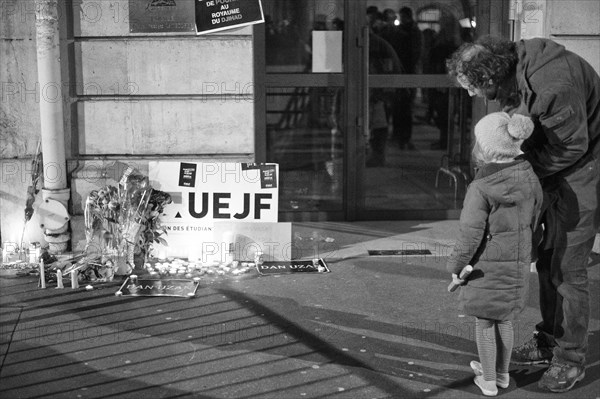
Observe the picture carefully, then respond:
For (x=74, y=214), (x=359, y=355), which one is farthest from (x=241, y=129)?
(x=359, y=355)

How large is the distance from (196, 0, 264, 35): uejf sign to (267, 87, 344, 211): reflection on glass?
1.13m

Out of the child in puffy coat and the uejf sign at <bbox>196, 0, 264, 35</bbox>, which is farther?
the uejf sign at <bbox>196, 0, 264, 35</bbox>

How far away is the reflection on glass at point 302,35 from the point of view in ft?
29.8

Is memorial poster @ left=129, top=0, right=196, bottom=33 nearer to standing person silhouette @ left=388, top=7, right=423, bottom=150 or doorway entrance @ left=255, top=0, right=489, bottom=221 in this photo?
doorway entrance @ left=255, top=0, right=489, bottom=221

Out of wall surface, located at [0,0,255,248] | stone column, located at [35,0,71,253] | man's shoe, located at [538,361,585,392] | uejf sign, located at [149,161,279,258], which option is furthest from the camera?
wall surface, located at [0,0,255,248]

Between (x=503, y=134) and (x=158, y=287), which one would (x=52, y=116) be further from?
(x=503, y=134)

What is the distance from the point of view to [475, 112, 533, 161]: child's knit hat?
4883 millimetres

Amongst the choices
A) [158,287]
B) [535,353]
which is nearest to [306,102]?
[158,287]

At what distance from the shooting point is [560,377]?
525 centimetres

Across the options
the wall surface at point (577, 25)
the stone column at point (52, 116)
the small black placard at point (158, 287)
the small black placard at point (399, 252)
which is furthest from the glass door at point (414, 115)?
the stone column at point (52, 116)

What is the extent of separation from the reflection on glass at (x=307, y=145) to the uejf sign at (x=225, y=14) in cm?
113

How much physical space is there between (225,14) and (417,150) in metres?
2.75

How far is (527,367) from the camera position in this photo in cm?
559

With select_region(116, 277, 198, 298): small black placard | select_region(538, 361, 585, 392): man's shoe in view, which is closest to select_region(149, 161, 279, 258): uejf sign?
select_region(116, 277, 198, 298): small black placard
